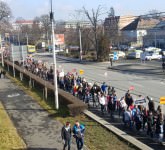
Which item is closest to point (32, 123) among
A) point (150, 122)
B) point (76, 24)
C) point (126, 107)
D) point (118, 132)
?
point (126, 107)

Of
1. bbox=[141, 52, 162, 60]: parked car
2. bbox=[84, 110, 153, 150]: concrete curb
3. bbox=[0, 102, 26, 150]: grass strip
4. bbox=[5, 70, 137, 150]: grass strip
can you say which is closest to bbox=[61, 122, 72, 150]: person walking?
bbox=[5, 70, 137, 150]: grass strip

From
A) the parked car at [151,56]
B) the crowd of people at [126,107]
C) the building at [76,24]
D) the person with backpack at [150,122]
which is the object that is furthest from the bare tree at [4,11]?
the person with backpack at [150,122]

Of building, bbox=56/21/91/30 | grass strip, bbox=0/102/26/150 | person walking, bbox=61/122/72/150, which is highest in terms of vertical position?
building, bbox=56/21/91/30

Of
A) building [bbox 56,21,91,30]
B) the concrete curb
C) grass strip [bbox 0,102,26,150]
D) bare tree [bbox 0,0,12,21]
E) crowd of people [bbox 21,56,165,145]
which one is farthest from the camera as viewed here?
bare tree [bbox 0,0,12,21]

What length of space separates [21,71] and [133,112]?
28096 millimetres

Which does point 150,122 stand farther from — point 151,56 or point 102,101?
point 151,56

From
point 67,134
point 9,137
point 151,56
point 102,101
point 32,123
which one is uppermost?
point 151,56

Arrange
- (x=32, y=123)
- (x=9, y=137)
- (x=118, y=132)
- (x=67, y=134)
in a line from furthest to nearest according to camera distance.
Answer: (x=32, y=123), (x=9, y=137), (x=118, y=132), (x=67, y=134)

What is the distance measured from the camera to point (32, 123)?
70.5 ft

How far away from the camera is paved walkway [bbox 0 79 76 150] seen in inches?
688

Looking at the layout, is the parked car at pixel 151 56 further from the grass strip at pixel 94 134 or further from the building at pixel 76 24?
the grass strip at pixel 94 134

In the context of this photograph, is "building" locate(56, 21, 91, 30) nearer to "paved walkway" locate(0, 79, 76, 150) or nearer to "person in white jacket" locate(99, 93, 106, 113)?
"paved walkway" locate(0, 79, 76, 150)

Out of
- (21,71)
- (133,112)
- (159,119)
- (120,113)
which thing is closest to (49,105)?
(120,113)

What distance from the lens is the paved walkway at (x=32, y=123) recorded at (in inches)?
688
